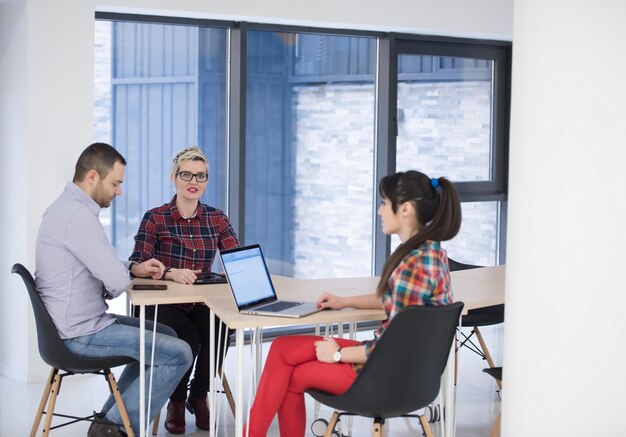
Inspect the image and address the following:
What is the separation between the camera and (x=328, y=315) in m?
3.38

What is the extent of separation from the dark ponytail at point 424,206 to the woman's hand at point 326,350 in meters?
0.25

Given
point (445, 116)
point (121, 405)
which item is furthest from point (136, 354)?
point (445, 116)

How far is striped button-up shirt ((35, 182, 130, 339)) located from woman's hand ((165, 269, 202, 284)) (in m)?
0.36

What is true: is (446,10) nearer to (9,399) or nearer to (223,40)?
(223,40)

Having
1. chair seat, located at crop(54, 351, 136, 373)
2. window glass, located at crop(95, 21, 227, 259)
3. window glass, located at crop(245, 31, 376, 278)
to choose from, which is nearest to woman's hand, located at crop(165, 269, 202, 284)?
chair seat, located at crop(54, 351, 136, 373)

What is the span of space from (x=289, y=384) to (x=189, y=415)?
141cm

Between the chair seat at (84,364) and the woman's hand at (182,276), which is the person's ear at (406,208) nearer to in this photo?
the woman's hand at (182,276)

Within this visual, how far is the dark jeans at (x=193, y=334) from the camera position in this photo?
169 inches

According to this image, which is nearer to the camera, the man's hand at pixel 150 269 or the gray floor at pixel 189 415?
the man's hand at pixel 150 269

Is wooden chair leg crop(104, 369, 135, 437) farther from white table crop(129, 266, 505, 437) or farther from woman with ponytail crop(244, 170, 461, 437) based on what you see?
woman with ponytail crop(244, 170, 461, 437)

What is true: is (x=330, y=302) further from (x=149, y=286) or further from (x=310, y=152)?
(x=310, y=152)

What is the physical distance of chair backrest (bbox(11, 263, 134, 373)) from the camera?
3.57m

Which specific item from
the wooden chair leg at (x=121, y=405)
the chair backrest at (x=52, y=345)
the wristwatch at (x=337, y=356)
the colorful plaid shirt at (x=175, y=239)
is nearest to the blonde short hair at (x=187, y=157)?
the colorful plaid shirt at (x=175, y=239)

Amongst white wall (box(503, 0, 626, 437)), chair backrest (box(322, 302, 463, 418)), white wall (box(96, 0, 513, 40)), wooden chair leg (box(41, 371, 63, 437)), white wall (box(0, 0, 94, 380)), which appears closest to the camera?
white wall (box(503, 0, 626, 437))
